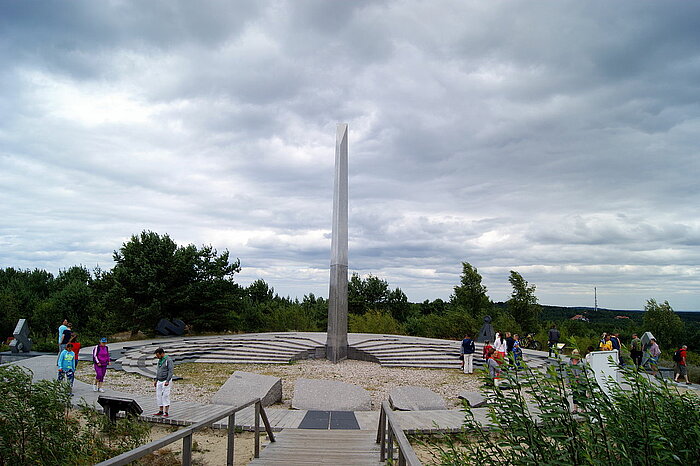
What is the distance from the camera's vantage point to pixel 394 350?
1878 cm

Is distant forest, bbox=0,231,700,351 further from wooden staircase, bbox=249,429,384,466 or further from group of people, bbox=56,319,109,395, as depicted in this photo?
wooden staircase, bbox=249,429,384,466

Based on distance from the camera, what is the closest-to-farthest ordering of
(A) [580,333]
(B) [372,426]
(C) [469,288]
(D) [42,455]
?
(D) [42,455]
(B) [372,426]
(A) [580,333]
(C) [469,288]

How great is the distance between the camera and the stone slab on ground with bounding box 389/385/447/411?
367 inches

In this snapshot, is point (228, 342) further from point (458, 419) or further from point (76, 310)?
point (76, 310)

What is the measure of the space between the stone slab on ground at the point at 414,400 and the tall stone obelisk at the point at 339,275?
25.7 ft

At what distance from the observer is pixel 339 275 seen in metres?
17.8

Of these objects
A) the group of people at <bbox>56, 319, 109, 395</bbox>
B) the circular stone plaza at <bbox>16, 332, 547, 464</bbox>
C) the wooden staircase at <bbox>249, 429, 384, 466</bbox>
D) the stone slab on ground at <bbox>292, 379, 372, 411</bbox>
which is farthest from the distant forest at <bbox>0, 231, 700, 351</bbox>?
the wooden staircase at <bbox>249, 429, 384, 466</bbox>

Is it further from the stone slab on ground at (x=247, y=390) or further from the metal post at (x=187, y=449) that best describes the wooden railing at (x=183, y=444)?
the stone slab on ground at (x=247, y=390)

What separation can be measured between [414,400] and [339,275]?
8.58 meters

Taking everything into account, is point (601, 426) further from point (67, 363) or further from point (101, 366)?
point (101, 366)

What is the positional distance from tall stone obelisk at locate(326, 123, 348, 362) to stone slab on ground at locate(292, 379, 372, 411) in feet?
23.7

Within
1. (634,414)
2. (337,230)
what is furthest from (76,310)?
(634,414)

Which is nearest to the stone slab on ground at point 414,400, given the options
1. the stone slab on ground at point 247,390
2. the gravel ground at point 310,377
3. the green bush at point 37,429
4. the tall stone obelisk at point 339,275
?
the gravel ground at point 310,377

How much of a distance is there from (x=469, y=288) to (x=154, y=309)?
19.2 metres
